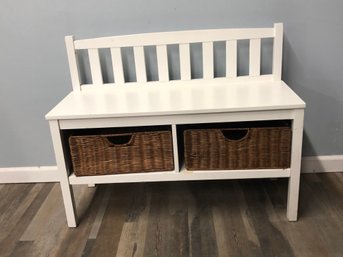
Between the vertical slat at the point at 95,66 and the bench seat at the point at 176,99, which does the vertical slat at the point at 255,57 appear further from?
the vertical slat at the point at 95,66

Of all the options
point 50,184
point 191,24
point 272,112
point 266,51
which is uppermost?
point 191,24

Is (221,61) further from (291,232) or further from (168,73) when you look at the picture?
(291,232)

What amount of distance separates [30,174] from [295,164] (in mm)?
1338

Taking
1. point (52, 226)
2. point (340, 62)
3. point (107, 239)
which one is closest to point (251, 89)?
point (340, 62)

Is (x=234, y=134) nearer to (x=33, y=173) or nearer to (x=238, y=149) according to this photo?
(x=238, y=149)

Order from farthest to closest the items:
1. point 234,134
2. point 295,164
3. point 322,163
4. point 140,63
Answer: point 322,163, point 140,63, point 234,134, point 295,164

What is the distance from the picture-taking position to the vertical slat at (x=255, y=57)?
1591 millimetres

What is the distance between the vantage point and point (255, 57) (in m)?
1.61

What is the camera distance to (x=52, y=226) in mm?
1562

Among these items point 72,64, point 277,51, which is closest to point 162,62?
point 72,64

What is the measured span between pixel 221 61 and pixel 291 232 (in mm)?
806

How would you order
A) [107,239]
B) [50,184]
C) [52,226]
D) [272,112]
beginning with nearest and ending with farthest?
[272,112] → [107,239] → [52,226] → [50,184]

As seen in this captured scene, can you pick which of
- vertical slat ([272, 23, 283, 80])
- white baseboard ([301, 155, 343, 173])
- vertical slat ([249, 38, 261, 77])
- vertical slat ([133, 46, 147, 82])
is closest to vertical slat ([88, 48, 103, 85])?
vertical slat ([133, 46, 147, 82])

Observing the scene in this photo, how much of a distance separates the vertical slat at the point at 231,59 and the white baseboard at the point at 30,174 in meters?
1.03
